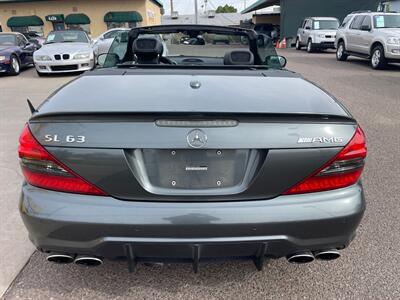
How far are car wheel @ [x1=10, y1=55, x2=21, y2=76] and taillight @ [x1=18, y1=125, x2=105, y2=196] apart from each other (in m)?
12.5

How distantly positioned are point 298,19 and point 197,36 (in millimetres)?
30424

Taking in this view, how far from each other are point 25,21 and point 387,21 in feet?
95.6

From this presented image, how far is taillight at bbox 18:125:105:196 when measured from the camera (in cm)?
193

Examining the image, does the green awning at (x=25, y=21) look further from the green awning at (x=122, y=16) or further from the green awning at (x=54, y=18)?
the green awning at (x=122, y=16)

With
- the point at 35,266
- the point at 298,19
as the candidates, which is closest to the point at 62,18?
the point at 298,19

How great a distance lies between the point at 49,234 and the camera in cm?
198

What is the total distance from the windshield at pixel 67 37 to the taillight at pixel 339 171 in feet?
43.0

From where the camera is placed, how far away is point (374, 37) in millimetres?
13078

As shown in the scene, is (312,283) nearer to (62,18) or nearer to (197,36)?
(197,36)

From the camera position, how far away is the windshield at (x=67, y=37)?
13.4m

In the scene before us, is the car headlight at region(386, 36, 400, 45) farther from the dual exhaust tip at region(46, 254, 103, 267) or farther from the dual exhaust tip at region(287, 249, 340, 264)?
the dual exhaust tip at region(46, 254, 103, 267)

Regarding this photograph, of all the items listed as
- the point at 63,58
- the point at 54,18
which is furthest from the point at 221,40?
the point at 54,18

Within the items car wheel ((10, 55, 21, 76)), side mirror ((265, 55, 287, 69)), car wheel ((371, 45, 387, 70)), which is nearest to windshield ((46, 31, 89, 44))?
car wheel ((10, 55, 21, 76))

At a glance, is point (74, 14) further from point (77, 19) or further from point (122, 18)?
point (122, 18)
